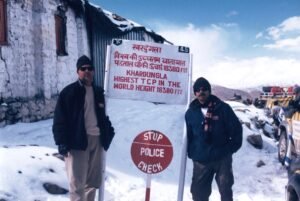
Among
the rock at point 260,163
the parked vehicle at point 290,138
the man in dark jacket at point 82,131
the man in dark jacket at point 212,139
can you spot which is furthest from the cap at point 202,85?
the rock at point 260,163

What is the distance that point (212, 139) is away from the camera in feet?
14.9

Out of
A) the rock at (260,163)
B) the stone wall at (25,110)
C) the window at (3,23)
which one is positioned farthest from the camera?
the window at (3,23)

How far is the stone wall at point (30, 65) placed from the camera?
9938 millimetres

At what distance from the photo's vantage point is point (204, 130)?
Answer: 15.0ft

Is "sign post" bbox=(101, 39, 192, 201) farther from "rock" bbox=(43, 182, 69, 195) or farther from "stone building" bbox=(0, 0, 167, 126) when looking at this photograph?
"stone building" bbox=(0, 0, 167, 126)

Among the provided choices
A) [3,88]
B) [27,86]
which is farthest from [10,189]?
[27,86]

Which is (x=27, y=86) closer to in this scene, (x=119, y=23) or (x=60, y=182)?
(x=60, y=182)

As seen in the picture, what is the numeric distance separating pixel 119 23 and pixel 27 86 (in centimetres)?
620

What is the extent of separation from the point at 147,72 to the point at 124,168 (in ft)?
12.3

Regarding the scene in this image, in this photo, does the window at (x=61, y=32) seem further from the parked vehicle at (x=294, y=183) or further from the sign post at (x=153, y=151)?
the parked vehicle at (x=294, y=183)

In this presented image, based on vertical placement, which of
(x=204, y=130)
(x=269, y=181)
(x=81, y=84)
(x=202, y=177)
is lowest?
(x=269, y=181)

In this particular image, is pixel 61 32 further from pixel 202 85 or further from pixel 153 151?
pixel 202 85

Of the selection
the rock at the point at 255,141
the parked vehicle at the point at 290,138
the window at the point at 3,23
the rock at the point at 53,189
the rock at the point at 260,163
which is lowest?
the rock at the point at 260,163

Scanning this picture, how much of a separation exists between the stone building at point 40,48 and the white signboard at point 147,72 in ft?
18.8
